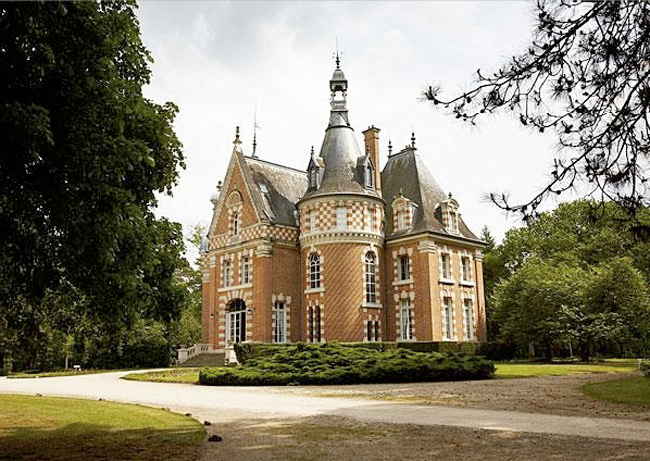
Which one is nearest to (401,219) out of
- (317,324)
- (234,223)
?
(317,324)

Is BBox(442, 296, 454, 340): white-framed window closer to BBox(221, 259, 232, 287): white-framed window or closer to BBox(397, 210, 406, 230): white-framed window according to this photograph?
BBox(397, 210, 406, 230): white-framed window

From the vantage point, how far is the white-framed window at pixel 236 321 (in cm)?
3617

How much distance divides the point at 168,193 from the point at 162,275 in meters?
1.28

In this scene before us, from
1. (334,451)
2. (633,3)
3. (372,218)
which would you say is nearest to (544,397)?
(334,451)

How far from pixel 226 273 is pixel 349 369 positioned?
19226 millimetres

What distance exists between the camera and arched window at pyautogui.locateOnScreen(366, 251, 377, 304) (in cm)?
3459

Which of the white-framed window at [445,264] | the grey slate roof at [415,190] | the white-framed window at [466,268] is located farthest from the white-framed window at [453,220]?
the white-framed window at [466,268]

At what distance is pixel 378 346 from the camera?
3012 cm

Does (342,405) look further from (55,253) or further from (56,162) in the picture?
(56,162)

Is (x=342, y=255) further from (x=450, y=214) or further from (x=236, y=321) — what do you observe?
(x=236, y=321)

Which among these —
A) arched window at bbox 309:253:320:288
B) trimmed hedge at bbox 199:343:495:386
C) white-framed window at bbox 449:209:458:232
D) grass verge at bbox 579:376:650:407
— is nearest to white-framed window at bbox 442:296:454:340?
white-framed window at bbox 449:209:458:232

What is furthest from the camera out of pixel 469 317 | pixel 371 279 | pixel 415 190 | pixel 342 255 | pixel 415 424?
pixel 415 190

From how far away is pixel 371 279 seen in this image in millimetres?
34781

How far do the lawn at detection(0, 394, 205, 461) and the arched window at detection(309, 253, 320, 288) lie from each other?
21.9 metres
